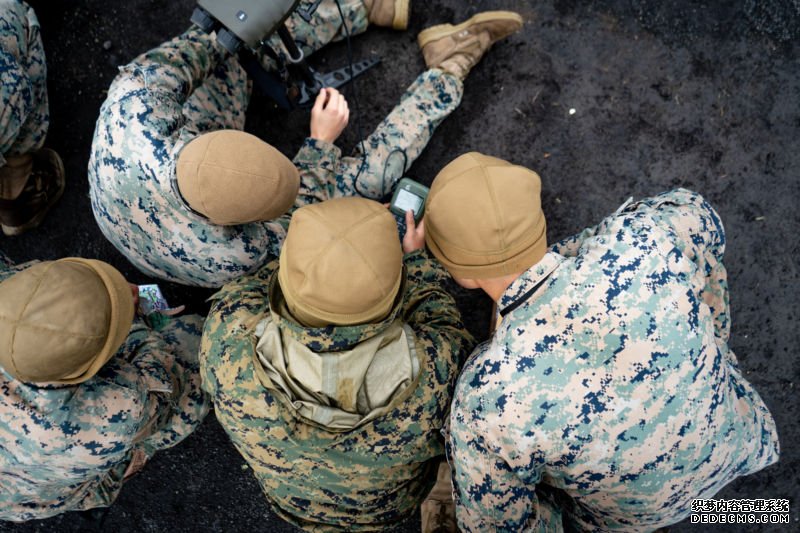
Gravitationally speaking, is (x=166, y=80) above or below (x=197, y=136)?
above

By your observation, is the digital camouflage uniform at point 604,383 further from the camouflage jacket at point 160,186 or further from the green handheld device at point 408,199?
the camouflage jacket at point 160,186

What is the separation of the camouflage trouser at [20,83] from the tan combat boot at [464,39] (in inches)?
63.4

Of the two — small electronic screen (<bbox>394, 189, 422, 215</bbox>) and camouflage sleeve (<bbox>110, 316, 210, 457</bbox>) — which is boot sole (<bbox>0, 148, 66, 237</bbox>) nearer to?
camouflage sleeve (<bbox>110, 316, 210, 457</bbox>)

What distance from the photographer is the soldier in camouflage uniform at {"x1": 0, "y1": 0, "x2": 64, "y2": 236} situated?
2141 mm

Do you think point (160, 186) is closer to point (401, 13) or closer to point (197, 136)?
point (197, 136)

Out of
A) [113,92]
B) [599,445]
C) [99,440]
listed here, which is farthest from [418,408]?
[113,92]

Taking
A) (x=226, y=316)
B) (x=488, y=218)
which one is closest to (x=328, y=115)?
(x=226, y=316)

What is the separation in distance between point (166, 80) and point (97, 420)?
1.16m

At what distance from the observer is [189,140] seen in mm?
1762

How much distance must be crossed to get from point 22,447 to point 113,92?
117 cm

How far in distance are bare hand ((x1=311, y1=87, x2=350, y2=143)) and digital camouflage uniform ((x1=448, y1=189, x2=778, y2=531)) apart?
1.12 metres

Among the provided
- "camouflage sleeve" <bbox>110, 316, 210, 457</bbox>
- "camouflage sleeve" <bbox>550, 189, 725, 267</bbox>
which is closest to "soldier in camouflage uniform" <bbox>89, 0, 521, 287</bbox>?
"camouflage sleeve" <bbox>110, 316, 210, 457</bbox>

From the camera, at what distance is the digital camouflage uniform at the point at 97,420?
171 centimetres

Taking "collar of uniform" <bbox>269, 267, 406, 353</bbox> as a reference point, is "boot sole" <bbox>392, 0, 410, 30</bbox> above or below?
above
